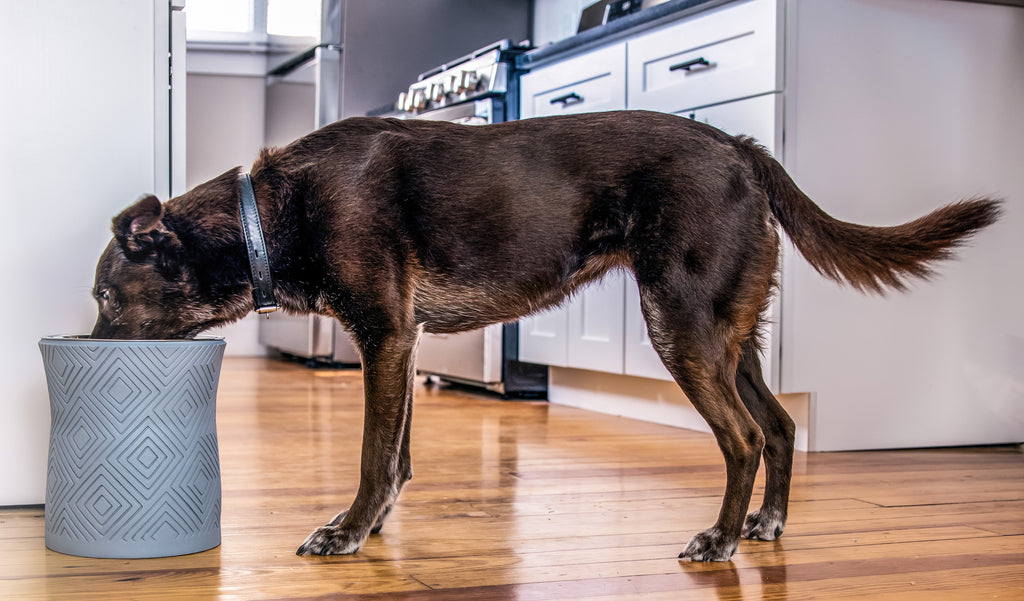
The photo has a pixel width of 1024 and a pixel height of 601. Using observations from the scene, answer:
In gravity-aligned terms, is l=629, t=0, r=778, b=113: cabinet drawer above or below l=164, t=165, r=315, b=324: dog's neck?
above

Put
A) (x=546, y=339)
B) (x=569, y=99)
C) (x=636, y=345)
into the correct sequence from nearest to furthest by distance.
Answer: (x=636, y=345) → (x=569, y=99) → (x=546, y=339)

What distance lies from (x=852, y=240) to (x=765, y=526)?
0.58 m

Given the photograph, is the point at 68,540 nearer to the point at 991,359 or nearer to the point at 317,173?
the point at 317,173

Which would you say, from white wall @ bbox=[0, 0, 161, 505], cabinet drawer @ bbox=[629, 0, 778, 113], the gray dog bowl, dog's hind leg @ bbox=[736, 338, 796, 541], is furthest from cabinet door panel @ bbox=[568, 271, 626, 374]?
the gray dog bowl

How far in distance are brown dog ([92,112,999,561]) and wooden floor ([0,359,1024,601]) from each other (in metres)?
0.13

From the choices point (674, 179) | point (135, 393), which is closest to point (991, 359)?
point (674, 179)

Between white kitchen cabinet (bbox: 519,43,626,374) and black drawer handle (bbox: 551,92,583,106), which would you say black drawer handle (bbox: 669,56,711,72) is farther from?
black drawer handle (bbox: 551,92,583,106)

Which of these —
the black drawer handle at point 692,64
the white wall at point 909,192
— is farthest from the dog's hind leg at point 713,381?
the black drawer handle at point 692,64

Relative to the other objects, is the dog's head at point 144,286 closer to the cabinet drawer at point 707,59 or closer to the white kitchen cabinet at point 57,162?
the white kitchen cabinet at point 57,162

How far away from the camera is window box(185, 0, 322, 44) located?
6492 millimetres

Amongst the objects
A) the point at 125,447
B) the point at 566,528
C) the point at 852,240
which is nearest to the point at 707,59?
the point at 852,240

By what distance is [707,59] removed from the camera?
3.07 metres

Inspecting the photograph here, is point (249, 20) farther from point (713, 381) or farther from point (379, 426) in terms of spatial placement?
point (713, 381)

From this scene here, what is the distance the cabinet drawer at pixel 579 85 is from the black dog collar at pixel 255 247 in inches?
65.9
